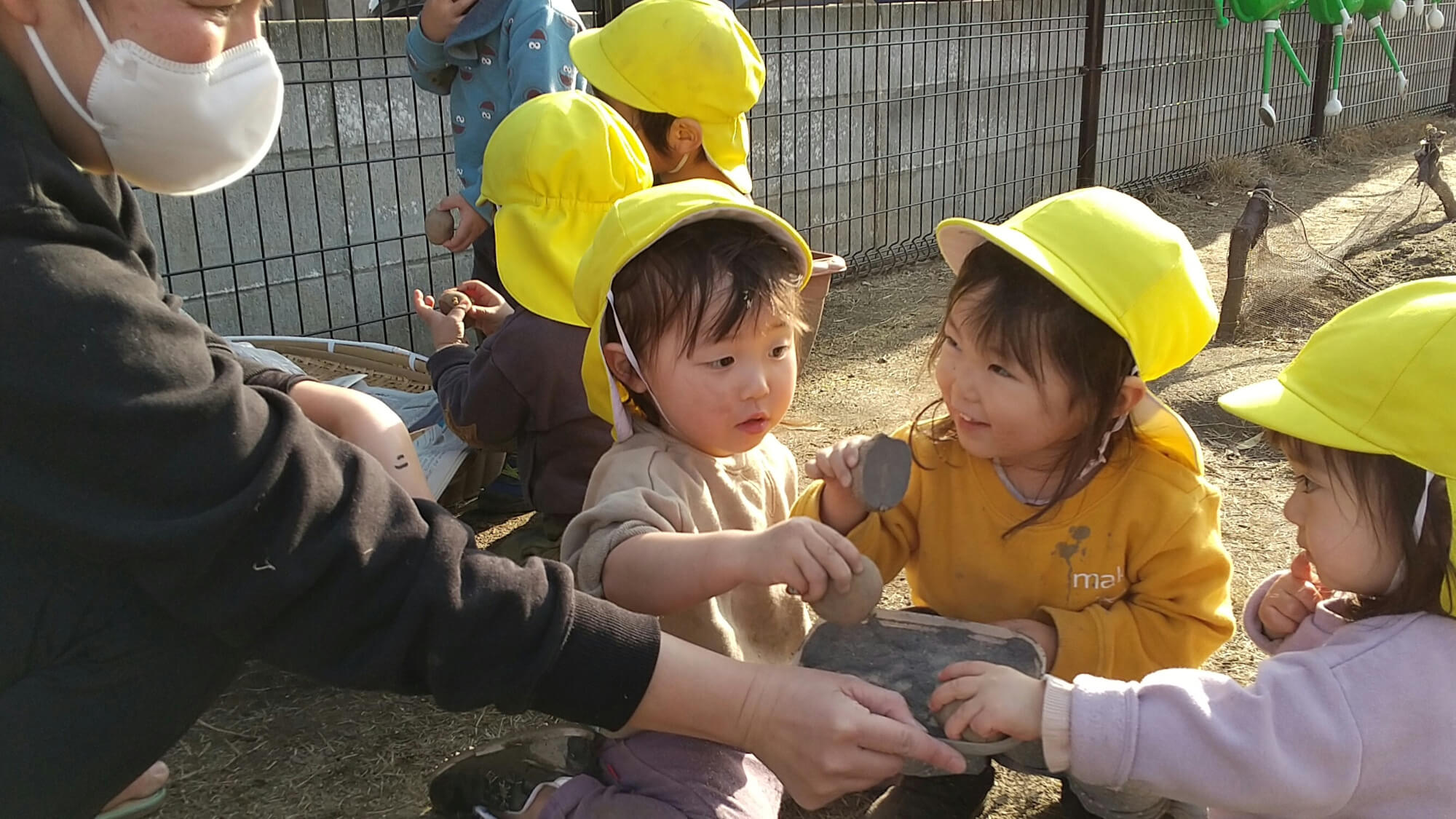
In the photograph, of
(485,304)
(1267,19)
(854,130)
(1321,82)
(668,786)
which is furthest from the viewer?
(1321,82)

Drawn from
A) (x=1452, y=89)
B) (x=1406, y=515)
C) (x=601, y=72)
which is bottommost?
(x=1452, y=89)

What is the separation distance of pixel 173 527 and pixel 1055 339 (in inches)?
47.2

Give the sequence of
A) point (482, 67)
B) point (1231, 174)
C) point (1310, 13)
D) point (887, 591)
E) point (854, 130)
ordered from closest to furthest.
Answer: point (887, 591), point (482, 67), point (854, 130), point (1231, 174), point (1310, 13)

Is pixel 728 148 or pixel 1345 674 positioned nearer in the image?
pixel 1345 674

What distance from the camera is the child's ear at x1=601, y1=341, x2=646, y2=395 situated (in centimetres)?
185

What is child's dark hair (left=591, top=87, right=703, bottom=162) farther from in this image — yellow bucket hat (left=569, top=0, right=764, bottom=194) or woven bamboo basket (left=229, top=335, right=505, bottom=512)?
woven bamboo basket (left=229, top=335, right=505, bottom=512)

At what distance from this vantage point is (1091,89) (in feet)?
23.7

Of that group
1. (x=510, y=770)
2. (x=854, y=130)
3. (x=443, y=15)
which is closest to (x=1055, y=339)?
(x=510, y=770)

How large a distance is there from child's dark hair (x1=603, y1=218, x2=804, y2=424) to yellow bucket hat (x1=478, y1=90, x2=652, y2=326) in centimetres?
77

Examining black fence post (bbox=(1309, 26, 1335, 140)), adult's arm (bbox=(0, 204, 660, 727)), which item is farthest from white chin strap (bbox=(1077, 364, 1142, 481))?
black fence post (bbox=(1309, 26, 1335, 140))

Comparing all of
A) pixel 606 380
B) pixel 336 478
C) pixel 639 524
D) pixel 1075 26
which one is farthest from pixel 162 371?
pixel 1075 26

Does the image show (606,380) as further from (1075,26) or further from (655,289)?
(1075,26)

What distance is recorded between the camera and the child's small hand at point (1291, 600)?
1688 millimetres

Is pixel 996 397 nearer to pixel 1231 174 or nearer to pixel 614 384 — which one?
pixel 614 384
